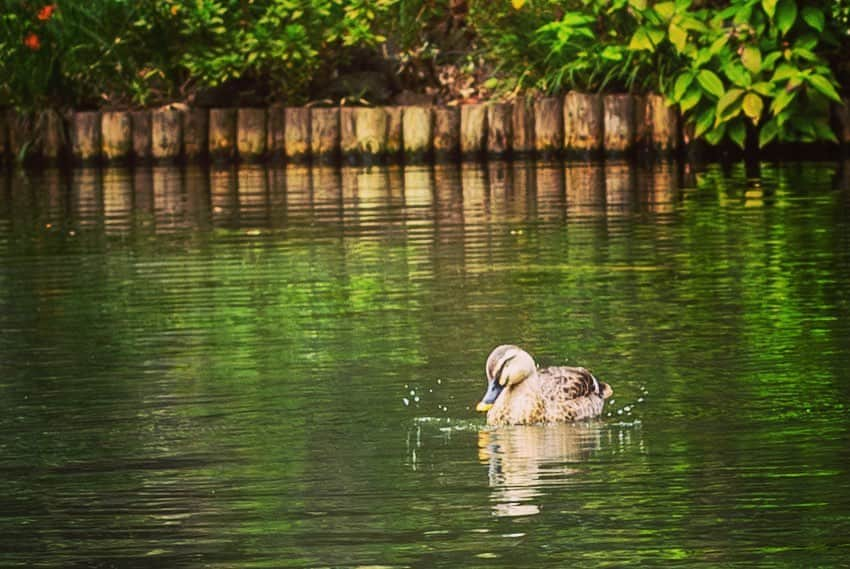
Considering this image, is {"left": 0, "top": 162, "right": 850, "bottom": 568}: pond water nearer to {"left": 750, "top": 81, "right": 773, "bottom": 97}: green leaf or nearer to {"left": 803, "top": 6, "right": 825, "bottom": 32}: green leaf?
{"left": 750, "top": 81, "right": 773, "bottom": 97}: green leaf

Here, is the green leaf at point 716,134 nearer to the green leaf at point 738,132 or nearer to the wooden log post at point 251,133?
the green leaf at point 738,132

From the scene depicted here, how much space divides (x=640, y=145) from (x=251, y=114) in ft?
15.3

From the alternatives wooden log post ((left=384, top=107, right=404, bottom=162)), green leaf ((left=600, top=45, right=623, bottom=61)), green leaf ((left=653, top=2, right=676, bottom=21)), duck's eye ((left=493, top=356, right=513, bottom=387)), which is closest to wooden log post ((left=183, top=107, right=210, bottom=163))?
wooden log post ((left=384, top=107, right=404, bottom=162))

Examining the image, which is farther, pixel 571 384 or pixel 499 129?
pixel 499 129

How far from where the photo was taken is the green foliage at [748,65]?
79.6 feet

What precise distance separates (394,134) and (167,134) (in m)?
2.76

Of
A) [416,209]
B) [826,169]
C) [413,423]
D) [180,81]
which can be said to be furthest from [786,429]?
[180,81]

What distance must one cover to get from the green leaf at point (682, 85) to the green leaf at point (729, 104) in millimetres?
388

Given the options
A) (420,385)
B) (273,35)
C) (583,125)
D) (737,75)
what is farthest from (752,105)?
(420,385)

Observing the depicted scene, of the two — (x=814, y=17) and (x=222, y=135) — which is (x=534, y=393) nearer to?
(x=814, y=17)

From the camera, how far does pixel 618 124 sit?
26.0 meters

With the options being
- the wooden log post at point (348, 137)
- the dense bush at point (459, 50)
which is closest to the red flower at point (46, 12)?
the dense bush at point (459, 50)

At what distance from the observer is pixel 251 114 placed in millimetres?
27703

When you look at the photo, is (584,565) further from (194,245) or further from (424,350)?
(194,245)
